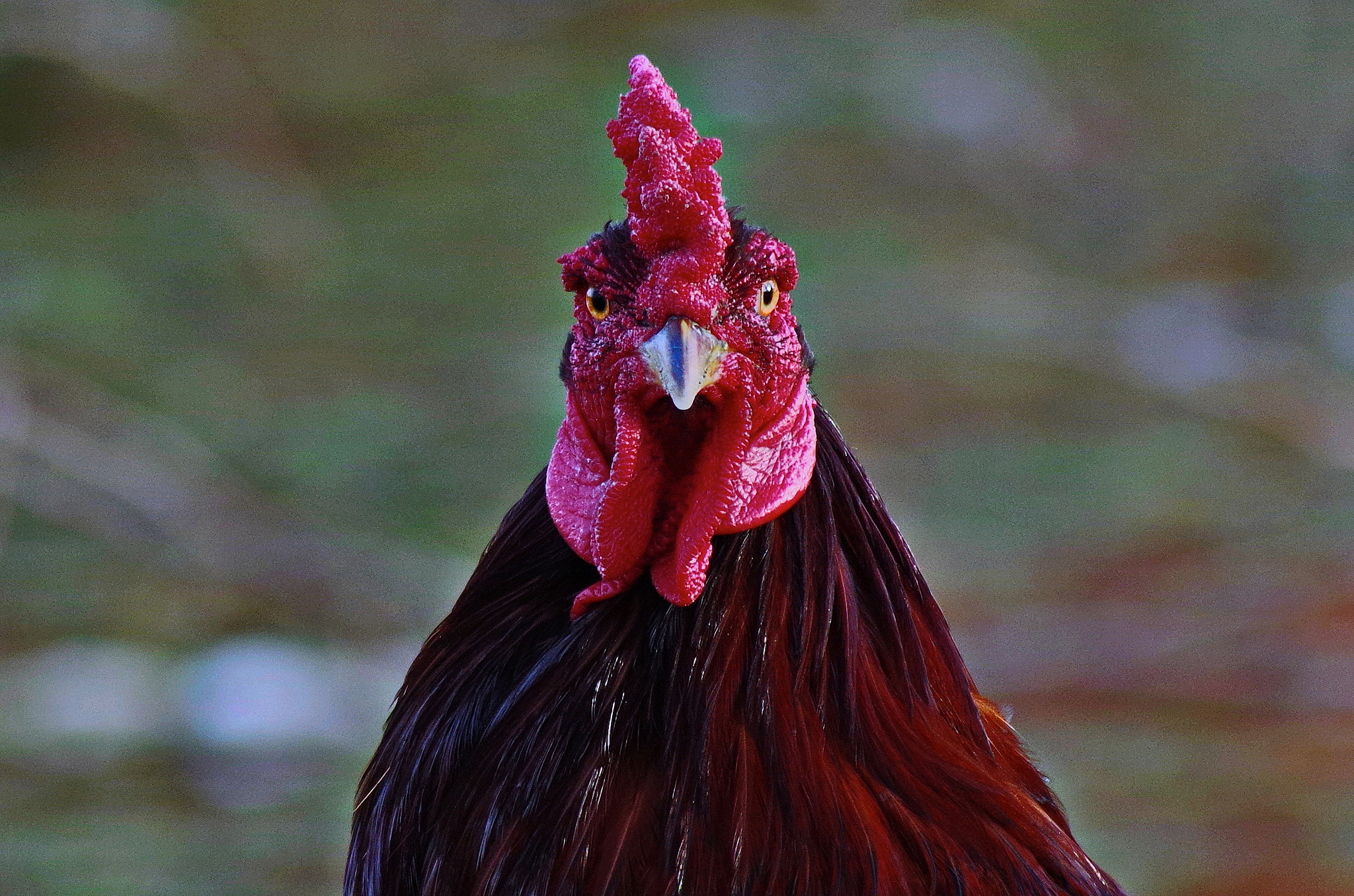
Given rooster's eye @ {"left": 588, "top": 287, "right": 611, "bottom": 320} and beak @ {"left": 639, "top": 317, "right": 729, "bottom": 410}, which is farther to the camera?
rooster's eye @ {"left": 588, "top": 287, "right": 611, "bottom": 320}

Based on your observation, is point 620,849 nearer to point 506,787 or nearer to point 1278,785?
point 506,787

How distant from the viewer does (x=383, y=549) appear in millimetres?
5836

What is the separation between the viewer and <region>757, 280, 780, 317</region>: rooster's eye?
6.95ft

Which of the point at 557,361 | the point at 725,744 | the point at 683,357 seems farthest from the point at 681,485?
the point at 557,361

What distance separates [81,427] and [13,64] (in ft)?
9.59

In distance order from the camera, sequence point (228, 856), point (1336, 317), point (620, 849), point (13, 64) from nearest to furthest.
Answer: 1. point (620, 849)
2. point (228, 856)
3. point (1336, 317)
4. point (13, 64)

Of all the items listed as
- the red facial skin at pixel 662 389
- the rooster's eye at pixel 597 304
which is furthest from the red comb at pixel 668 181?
the rooster's eye at pixel 597 304

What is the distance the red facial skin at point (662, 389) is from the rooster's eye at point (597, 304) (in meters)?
0.01

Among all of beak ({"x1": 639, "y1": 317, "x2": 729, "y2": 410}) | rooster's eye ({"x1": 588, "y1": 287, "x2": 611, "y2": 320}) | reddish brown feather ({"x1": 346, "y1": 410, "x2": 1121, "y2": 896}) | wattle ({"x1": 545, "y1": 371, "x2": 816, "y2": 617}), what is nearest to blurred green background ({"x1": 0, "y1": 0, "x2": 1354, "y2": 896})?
reddish brown feather ({"x1": 346, "y1": 410, "x2": 1121, "y2": 896})

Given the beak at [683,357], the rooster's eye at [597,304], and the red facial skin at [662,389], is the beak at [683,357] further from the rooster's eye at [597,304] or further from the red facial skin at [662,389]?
the rooster's eye at [597,304]

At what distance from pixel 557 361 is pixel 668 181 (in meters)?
4.75

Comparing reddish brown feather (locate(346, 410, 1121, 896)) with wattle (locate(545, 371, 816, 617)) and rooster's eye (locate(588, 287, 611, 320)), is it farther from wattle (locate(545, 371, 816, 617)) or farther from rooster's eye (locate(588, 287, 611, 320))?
rooster's eye (locate(588, 287, 611, 320))

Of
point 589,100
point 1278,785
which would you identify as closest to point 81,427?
point 589,100

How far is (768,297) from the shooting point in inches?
Answer: 84.3
